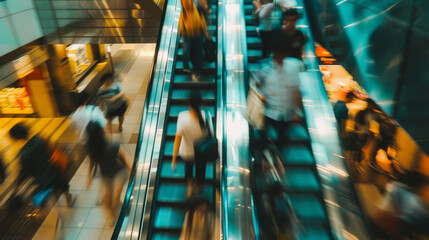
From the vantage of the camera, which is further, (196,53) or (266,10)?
(266,10)

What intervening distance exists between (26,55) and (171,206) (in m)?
6.68

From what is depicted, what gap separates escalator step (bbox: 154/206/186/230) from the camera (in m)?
3.96

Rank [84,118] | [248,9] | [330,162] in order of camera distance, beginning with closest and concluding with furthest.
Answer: [330,162] → [84,118] → [248,9]

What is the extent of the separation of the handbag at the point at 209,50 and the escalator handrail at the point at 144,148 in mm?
740

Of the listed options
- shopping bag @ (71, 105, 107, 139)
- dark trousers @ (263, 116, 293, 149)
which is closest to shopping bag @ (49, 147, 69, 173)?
shopping bag @ (71, 105, 107, 139)

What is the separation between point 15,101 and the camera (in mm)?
9469

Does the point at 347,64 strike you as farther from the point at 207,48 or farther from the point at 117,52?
the point at 117,52

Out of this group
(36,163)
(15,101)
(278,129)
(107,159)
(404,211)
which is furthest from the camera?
(15,101)

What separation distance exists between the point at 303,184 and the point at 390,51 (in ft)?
7.51

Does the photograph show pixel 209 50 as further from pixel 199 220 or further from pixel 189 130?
pixel 199 220

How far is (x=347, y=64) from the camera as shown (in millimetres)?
5355

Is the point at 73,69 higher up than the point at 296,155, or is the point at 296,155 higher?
the point at 296,155

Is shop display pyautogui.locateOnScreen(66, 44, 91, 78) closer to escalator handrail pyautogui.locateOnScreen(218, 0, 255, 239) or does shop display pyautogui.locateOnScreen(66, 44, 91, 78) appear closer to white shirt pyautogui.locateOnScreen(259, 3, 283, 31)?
escalator handrail pyautogui.locateOnScreen(218, 0, 255, 239)

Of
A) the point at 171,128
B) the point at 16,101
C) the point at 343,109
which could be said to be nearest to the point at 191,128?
the point at 171,128
